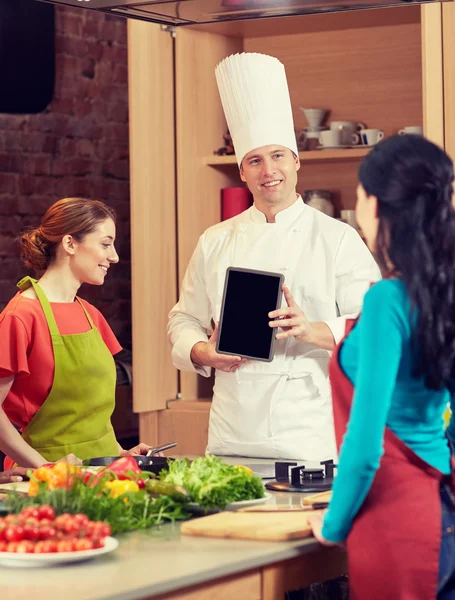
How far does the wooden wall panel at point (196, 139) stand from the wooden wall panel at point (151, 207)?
1.4 inches

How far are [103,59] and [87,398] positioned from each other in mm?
2703

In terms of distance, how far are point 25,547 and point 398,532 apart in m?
0.56

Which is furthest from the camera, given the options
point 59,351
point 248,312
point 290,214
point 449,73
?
point 449,73

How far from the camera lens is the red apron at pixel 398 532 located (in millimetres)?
1684

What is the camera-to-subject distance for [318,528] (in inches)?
72.1

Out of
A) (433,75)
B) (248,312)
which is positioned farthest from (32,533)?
(433,75)

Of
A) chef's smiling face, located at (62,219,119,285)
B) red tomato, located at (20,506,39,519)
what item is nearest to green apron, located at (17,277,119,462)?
chef's smiling face, located at (62,219,119,285)

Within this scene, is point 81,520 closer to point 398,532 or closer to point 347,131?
point 398,532

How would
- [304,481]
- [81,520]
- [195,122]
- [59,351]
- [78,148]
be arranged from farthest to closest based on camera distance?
[78,148] < [195,122] < [59,351] < [304,481] < [81,520]

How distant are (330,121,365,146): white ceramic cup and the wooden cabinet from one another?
3.1 inches

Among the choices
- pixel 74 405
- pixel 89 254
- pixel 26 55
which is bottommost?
pixel 74 405

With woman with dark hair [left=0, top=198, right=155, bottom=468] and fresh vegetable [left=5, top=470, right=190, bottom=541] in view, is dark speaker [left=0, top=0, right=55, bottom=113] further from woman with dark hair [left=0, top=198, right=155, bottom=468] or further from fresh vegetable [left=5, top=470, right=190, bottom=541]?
fresh vegetable [left=5, top=470, right=190, bottom=541]

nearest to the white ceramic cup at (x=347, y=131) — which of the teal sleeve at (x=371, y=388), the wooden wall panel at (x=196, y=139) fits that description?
the wooden wall panel at (x=196, y=139)

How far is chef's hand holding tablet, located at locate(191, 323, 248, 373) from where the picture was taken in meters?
2.83
